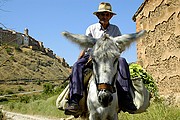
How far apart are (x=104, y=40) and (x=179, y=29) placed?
6.95 meters

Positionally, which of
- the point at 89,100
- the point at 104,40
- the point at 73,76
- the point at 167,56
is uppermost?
the point at 167,56

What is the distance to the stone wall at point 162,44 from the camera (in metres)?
11.6

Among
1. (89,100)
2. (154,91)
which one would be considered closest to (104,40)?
(89,100)

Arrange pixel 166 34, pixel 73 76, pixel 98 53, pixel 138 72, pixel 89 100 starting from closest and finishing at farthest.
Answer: pixel 98 53 < pixel 89 100 < pixel 73 76 < pixel 138 72 < pixel 166 34

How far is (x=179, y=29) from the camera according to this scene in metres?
11.4

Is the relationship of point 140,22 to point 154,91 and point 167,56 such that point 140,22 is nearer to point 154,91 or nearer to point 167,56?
point 167,56

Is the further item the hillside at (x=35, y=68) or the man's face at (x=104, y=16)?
the hillside at (x=35, y=68)

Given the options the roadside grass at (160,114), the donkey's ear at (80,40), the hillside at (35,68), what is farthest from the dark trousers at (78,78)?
the hillside at (35,68)

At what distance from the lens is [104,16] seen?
20.0 ft

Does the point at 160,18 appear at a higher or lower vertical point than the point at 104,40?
higher

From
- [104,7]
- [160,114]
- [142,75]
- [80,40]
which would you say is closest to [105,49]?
[80,40]

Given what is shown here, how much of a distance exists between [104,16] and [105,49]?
138 cm

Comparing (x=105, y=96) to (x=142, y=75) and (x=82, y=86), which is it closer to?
(x=82, y=86)

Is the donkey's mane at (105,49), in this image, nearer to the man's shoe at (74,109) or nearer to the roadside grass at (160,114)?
the man's shoe at (74,109)
